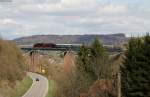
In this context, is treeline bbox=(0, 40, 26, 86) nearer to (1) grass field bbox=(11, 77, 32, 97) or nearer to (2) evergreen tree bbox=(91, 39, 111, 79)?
(1) grass field bbox=(11, 77, 32, 97)

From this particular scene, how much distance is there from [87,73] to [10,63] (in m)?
32.0

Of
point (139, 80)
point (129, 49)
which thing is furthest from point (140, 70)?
point (129, 49)

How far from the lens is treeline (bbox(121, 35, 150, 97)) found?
4538 centimetres

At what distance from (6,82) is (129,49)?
146 feet

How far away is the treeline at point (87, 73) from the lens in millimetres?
62281

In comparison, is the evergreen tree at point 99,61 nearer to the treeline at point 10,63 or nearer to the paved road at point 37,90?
the treeline at point 10,63

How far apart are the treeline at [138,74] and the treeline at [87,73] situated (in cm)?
807

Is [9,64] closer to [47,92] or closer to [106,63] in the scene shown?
[47,92]

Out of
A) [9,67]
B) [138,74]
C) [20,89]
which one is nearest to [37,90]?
[20,89]

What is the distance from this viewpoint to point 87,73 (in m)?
68.9

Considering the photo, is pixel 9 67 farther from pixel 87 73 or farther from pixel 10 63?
pixel 87 73

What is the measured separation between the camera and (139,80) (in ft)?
150

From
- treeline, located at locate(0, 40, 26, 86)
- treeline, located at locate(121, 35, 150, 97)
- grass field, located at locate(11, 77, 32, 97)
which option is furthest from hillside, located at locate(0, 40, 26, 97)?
treeline, located at locate(121, 35, 150, 97)

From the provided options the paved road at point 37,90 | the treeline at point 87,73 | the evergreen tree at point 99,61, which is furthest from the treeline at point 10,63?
the evergreen tree at point 99,61
